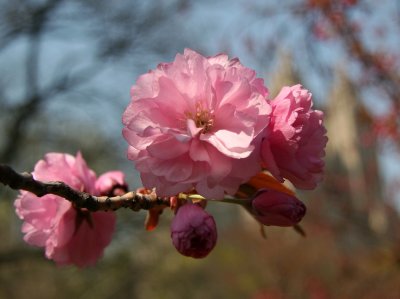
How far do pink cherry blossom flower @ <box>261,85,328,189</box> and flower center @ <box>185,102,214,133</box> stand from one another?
9cm

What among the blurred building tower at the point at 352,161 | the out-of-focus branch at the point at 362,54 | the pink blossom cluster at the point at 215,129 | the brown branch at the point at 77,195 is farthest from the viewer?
the blurred building tower at the point at 352,161

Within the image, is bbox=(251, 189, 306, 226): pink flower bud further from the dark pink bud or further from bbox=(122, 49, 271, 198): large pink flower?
the dark pink bud

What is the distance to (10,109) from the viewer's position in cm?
726

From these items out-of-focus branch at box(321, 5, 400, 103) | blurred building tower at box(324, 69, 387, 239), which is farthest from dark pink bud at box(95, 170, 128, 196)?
blurred building tower at box(324, 69, 387, 239)

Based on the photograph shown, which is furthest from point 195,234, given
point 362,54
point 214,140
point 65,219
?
point 362,54

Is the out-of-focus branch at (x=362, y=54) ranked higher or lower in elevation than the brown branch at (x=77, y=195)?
lower

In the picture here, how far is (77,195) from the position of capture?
0.77 meters

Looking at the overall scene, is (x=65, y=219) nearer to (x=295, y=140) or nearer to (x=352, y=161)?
(x=295, y=140)

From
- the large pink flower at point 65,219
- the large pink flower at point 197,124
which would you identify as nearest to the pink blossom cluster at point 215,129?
the large pink flower at point 197,124

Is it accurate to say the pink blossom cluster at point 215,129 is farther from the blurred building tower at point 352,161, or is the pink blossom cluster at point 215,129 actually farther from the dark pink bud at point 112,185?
the blurred building tower at point 352,161

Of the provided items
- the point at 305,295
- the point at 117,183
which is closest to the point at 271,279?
the point at 305,295

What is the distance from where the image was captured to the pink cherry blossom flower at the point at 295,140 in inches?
30.5

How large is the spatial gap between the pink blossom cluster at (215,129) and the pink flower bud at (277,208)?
0.03 meters

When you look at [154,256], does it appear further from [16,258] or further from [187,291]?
[16,258]
